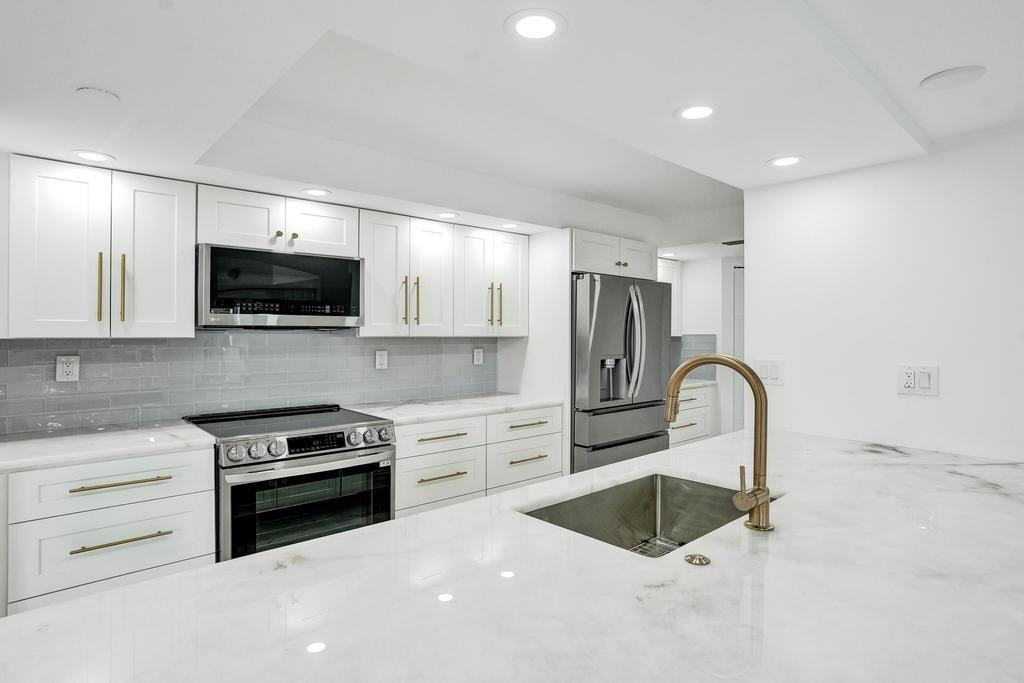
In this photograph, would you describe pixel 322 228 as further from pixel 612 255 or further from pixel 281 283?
pixel 612 255

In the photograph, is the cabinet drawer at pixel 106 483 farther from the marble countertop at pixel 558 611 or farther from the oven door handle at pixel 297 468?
the marble countertop at pixel 558 611

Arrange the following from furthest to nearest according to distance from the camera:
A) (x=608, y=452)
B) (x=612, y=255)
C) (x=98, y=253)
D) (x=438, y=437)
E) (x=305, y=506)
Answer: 1. (x=612, y=255)
2. (x=608, y=452)
3. (x=438, y=437)
4. (x=305, y=506)
5. (x=98, y=253)

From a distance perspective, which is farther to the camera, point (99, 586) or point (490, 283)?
point (490, 283)

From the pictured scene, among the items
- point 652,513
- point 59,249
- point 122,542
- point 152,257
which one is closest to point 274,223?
point 152,257

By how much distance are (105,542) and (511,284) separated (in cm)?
255

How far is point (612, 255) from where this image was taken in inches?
158

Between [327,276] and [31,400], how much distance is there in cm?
136

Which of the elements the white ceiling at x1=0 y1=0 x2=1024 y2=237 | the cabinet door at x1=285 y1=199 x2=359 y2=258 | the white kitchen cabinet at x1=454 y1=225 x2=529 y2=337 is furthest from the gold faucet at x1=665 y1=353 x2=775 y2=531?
the white kitchen cabinet at x1=454 y1=225 x2=529 y2=337

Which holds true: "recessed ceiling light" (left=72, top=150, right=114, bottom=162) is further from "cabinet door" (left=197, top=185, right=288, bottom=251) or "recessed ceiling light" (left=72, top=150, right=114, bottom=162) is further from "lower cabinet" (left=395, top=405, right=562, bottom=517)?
"lower cabinet" (left=395, top=405, right=562, bottom=517)

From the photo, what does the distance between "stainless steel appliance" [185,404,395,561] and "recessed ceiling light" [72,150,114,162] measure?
1.20m

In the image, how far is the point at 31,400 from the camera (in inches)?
96.0

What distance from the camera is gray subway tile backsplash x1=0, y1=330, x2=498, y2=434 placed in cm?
245

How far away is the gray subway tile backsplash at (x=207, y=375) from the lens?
245 cm

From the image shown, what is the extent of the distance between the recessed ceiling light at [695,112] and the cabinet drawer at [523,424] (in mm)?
2029
